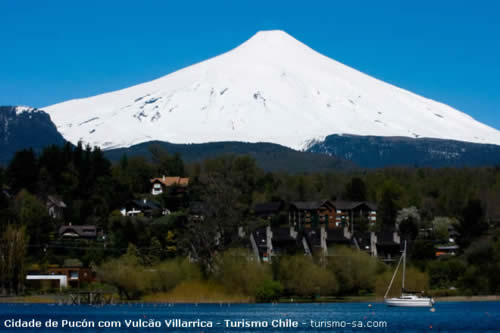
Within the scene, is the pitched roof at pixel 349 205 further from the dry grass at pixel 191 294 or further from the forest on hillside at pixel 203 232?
the dry grass at pixel 191 294

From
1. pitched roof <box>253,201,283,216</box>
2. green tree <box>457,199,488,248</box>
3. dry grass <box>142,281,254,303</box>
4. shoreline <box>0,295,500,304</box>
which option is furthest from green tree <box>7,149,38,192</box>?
green tree <box>457,199,488,248</box>

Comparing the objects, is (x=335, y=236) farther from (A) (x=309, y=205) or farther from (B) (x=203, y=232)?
(A) (x=309, y=205)

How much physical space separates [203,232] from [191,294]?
7.05 metres

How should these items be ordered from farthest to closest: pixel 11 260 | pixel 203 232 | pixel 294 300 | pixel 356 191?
pixel 356 191 → pixel 203 232 → pixel 11 260 → pixel 294 300

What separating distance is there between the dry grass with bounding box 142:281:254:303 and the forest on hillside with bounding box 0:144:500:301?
0.17m

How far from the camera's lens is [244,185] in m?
126

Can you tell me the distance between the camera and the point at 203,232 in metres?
84.3

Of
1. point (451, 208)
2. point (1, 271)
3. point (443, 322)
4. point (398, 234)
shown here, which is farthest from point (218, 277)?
point (451, 208)

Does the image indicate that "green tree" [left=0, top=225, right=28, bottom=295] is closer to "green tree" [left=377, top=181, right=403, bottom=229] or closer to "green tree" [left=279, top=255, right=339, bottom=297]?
"green tree" [left=279, top=255, right=339, bottom=297]

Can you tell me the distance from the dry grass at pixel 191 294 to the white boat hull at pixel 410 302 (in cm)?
1304

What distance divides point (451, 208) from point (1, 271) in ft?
246

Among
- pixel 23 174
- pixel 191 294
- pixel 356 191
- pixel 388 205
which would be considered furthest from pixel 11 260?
pixel 356 191

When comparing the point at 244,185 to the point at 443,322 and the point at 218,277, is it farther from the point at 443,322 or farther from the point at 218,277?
the point at 443,322

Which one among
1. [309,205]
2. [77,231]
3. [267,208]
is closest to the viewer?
[77,231]
